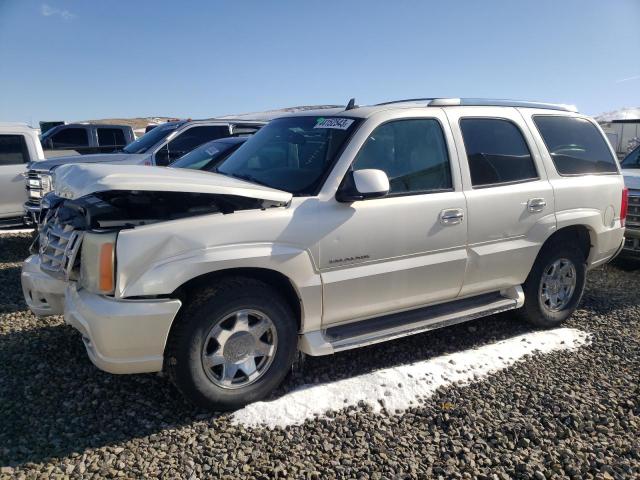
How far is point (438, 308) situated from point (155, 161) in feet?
19.5

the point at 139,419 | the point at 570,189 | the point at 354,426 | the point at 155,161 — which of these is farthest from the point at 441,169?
the point at 155,161

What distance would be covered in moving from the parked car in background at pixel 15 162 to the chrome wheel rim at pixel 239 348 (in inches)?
253

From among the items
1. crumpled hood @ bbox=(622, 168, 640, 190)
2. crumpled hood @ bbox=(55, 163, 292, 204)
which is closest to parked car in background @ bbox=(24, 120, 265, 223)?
crumpled hood @ bbox=(55, 163, 292, 204)

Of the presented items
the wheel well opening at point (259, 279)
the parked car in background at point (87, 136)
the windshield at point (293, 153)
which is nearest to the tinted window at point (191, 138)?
the parked car in background at point (87, 136)

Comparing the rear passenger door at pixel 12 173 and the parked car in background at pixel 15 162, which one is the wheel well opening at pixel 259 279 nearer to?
the parked car in background at pixel 15 162

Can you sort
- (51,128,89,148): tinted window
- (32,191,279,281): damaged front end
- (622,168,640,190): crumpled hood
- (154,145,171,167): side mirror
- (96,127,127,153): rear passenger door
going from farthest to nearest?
(96,127,127,153): rear passenger door, (51,128,89,148): tinted window, (154,145,171,167): side mirror, (622,168,640,190): crumpled hood, (32,191,279,281): damaged front end

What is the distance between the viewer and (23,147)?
28.0ft

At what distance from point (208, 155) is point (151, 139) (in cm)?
352

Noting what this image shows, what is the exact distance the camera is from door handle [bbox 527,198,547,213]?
4297 millimetres

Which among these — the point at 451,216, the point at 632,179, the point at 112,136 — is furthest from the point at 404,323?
the point at 112,136

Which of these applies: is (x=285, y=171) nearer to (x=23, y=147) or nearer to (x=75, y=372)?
(x=75, y=372)

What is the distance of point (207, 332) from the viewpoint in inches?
122

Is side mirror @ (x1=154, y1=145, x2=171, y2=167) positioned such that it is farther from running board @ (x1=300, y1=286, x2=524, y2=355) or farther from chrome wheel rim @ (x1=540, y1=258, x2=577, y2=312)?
chrome wheel rim @ (x1=540, y1=258, x2=577, y2=312)

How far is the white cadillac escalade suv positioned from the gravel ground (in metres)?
0.39
